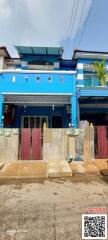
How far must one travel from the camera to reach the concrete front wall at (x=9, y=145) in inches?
446

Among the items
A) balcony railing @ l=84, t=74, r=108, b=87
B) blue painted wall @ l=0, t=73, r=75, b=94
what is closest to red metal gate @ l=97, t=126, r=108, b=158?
blue painted wall @ l=0, t=73, r=75, b=94

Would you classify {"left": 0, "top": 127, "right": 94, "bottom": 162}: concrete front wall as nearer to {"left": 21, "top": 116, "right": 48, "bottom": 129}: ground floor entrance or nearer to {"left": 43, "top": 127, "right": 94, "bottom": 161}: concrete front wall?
{"left": 43, "top": 127, "right": 94, "bottom": 161}: concrete front wall

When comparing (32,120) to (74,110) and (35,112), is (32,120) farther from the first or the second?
(74,110)

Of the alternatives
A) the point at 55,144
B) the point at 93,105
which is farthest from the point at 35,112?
the point at 55,144

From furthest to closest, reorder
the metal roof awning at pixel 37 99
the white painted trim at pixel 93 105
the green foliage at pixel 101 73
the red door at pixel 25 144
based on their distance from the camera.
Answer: the white painted trim at pixel 93 105 → the green foliage at pixel 101 73 → the metal roof awning at pixel 37 99 → the red door at pixel 25 144

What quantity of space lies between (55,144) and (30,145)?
4.40 ft

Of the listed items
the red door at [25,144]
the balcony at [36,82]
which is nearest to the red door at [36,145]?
the red door at [25,144]

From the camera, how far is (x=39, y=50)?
17.9 metres

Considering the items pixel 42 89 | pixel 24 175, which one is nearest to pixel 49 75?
pixel 42 89

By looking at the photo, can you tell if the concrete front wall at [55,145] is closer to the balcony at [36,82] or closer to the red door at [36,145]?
the red door at [36,145]

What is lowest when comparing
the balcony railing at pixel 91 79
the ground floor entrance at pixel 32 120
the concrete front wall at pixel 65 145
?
the concrete front wall at pixel 65 145

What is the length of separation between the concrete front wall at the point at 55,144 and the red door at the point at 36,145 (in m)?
0.27

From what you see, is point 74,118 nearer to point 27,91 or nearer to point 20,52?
point 27,91

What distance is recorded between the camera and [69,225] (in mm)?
4102
